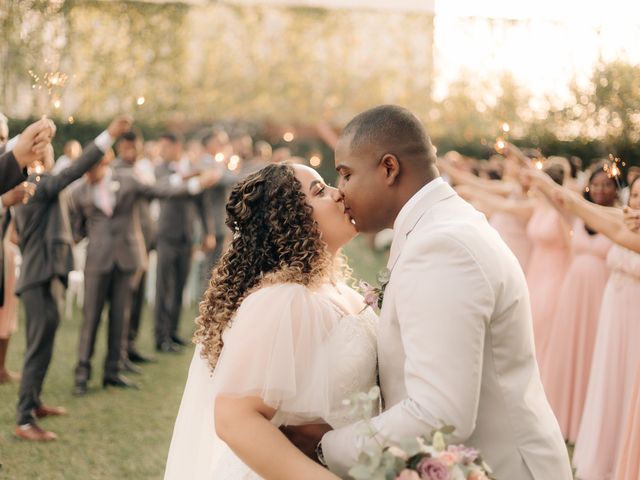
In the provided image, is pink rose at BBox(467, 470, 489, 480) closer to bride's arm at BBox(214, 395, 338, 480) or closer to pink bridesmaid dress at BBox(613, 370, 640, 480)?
bride's arm at BBox(214, 395, 338, 480)

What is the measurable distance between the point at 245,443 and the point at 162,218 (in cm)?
802

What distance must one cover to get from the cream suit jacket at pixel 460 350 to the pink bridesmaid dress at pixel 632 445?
2843mm

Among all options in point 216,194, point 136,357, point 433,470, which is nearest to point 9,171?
point 433,470

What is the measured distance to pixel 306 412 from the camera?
2594 mm

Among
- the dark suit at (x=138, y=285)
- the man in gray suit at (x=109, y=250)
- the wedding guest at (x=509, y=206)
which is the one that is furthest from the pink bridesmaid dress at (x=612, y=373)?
the dark suit at (x=138, y=285)

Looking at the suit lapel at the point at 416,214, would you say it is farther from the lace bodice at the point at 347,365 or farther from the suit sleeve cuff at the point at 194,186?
the suit sleeve cuff at the point at 194,186

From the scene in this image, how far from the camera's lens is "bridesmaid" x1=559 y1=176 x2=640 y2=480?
6012 mm

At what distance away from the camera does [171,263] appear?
10.3 m

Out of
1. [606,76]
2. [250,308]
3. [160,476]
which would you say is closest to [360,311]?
[250,308]

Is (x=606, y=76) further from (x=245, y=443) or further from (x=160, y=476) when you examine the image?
(x=245, y=443)

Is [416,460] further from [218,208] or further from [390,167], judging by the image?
[218,208]

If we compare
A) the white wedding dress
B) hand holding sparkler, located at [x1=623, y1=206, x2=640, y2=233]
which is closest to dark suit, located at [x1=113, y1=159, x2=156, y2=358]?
hand holding sparkler, located at [x1=623, y1=206, x2=640, y2=233]

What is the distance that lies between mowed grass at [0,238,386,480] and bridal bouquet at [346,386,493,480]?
387cm

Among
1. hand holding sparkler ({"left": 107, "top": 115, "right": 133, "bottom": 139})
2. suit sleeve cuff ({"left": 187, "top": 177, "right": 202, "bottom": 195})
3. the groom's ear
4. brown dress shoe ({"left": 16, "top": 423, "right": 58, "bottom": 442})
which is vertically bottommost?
brown dress shoe ({"left": 16, "top": 423, "right": 58, "bottom": 442})
